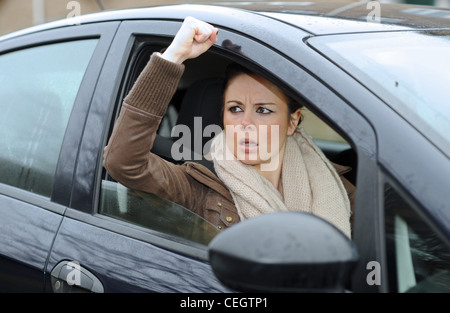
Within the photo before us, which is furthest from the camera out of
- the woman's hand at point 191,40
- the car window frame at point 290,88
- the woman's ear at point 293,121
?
the woman's ear at point 293,121

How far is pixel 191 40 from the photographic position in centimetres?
183

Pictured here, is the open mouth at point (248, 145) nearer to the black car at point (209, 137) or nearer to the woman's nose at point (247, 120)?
the woman's nose at point (247, 120)

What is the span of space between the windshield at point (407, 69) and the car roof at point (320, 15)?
0.07m

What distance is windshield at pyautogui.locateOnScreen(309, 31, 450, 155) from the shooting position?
4.93 ft

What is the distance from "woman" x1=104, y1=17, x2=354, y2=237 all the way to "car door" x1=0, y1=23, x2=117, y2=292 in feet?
0.80

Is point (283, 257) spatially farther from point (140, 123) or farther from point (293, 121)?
point (293, 121)

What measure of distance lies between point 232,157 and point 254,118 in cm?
13

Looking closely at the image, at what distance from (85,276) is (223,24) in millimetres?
726

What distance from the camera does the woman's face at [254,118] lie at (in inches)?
81.2

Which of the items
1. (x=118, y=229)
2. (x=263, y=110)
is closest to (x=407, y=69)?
(x=263, y=110)

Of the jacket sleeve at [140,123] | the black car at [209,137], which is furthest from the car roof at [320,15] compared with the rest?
the jacket sleeve at [140,123]

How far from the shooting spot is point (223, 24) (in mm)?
1846

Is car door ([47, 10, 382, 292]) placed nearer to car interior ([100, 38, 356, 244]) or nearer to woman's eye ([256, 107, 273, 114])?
car interior ([100, 38, 356, 244])
